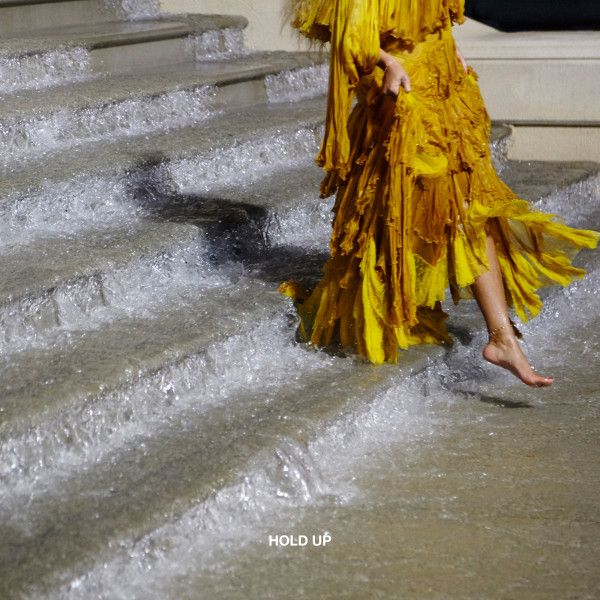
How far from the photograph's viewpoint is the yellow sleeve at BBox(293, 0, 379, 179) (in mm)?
4023

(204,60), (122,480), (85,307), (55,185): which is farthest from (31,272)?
(204,60)

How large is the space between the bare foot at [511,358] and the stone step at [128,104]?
8.24 feet

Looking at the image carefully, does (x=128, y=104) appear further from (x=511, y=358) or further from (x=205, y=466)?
(x=205, y=466)

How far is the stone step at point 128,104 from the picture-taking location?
18.7 ft

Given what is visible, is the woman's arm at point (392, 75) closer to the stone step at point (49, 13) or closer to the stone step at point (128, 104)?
the stone step at point (128, 104)

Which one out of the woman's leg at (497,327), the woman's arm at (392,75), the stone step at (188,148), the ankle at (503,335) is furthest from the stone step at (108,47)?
the ankle at (503,335)

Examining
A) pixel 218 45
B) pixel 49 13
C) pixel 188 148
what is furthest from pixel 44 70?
pixel 218 45

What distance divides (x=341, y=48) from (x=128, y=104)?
93.1 inches

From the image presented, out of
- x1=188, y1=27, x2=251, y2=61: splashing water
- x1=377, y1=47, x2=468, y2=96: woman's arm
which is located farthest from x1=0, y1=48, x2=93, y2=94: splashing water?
x1=377, y1=47, x2=468, y2=96: woman's arm

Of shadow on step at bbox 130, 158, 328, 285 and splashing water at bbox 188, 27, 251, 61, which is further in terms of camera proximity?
splashing water at bbox 188, 27, 251, 61

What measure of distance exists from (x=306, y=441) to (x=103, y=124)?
2746mm

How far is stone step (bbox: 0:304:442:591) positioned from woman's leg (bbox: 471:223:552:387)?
362 millimetres

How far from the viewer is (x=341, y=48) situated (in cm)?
406

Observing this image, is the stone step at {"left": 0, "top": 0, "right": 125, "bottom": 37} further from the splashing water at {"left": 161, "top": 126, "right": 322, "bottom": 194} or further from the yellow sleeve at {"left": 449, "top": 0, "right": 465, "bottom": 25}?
the yellow sleeve at {"left": 449, "top": 0, "right": 465, "bottom": 25}
